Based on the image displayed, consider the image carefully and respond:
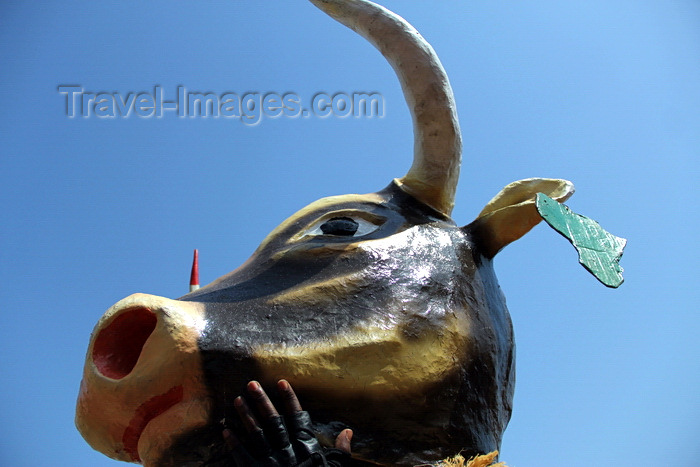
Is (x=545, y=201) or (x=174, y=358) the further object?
(x=545, y=201)

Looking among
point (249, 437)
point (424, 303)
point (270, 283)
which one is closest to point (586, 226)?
point (424, 303)

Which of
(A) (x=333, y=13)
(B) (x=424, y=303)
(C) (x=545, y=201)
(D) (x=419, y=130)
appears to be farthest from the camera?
(A) (x=333, y=13)

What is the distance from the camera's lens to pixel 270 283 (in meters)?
3.12

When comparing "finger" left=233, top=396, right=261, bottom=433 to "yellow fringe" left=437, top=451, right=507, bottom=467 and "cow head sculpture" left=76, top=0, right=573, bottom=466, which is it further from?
"yellow fringe" left=437, top=451, right=507, bottom=467

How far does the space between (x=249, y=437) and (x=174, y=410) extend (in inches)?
11.5

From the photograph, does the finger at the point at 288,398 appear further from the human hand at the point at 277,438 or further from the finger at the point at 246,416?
the finger at the point at 246,416

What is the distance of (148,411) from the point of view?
2.67m

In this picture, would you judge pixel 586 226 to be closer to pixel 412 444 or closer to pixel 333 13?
pixel 412 444

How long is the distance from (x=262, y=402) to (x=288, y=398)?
93 millimetres

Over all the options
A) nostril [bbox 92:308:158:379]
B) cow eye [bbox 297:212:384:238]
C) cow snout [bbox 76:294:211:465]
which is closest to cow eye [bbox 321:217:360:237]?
cow eye [bbox 297:212:384:238]

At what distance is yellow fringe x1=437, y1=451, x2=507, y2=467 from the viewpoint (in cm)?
277

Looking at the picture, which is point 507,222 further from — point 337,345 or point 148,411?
point 148,411

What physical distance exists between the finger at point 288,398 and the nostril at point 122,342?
0.54 meters

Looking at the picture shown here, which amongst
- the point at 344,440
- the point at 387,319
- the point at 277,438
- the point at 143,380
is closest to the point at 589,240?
the point at 387,319
